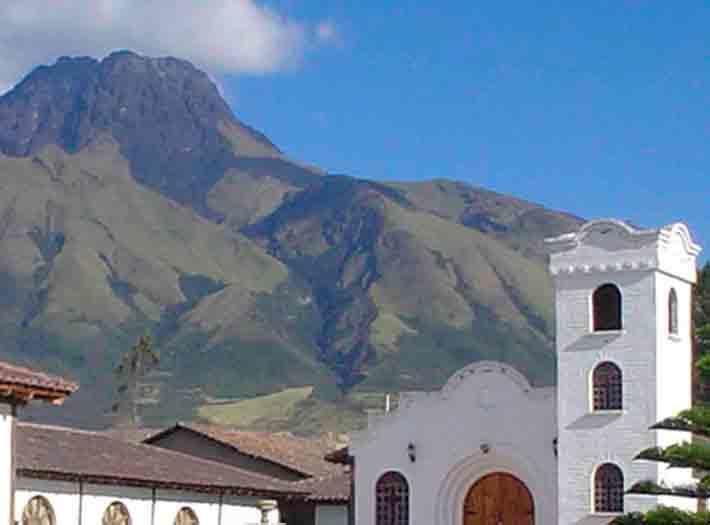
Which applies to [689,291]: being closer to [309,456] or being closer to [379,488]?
[379,488]

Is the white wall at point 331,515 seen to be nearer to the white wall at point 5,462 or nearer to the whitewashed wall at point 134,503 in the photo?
the whitewashed wall at point 134,503

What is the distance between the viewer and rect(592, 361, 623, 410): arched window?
120 ft

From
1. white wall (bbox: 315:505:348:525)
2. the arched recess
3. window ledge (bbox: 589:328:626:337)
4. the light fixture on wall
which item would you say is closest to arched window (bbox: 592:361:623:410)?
window ledge (bbox: 589:328:626:337)

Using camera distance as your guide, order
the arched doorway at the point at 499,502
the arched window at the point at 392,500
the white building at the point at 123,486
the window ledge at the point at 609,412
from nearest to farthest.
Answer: the white building at the point at 123,486 → the window ledge at the point at 609,412 → the arched doorway at the point at 499,502 → the arched window at the point at 392,500

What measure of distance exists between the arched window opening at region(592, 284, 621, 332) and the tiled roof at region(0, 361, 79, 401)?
18.2 metres

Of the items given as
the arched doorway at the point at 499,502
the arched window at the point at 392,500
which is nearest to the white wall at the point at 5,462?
the arched doorway at the point at 499,502

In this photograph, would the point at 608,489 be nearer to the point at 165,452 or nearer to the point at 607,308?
the point at 607,308

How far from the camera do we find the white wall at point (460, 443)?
126ft

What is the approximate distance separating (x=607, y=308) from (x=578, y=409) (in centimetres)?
235

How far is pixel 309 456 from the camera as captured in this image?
164 feet

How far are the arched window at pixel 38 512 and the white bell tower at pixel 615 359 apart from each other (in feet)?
37.1

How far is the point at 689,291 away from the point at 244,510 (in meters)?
12.3

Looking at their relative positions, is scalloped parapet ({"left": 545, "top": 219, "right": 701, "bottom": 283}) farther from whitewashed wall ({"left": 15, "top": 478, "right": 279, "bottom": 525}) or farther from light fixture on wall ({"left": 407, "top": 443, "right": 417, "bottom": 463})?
whitewashed wall ({"left": 15, "top": 478, "right": 279, "bottom": 525})

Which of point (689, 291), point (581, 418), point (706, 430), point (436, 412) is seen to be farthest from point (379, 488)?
point (706, 430)
